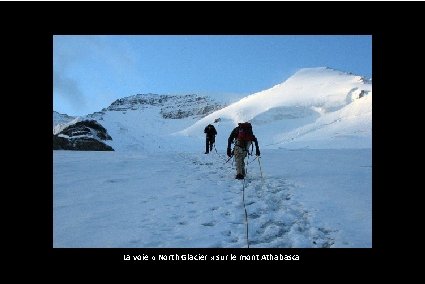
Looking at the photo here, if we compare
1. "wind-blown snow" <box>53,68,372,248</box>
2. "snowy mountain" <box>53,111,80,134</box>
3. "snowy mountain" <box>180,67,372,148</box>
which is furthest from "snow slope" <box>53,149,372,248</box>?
"snowy mountain" <box>53,111,80,134</box>

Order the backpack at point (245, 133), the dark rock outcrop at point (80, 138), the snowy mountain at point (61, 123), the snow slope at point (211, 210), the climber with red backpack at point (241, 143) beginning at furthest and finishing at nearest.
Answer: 1. the snowy mountain at point (61, 123)
2. the dark rock outcrop at point (80, 138)
3. the backpack at point (245, 133)
4. the climber with red backpack at point (241, 143)
5. the snow slope at point (211, 210)

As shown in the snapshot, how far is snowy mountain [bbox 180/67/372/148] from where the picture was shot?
3438 centimetres

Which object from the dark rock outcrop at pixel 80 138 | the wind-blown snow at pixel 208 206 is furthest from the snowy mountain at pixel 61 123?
the wind-blown snow at pixel 208 206

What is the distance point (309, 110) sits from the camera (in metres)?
51.3

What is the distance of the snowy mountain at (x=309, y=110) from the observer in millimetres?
34375

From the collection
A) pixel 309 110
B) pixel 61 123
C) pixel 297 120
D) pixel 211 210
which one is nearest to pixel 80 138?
pixel 61 123

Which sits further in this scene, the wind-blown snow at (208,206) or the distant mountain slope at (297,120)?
the distant mountain slope at (297,120)

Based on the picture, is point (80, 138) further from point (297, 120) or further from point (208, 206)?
point (297, 120)

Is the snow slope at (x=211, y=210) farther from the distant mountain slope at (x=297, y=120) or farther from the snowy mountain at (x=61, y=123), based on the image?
the snowy mountain at (x=61, y=123)
